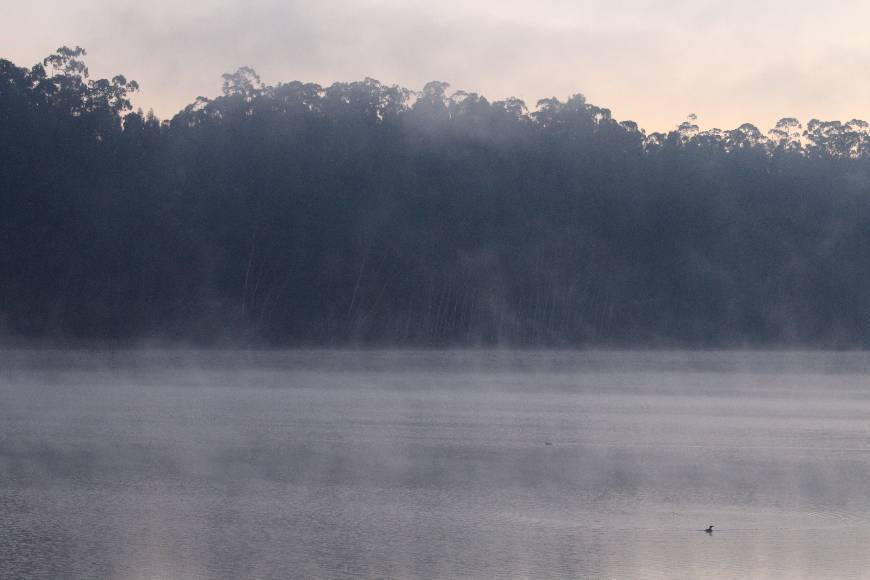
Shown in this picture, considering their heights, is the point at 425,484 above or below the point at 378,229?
below

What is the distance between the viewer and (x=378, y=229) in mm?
65812

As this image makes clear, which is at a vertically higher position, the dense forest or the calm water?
the dense forest

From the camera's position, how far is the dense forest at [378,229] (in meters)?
62.6

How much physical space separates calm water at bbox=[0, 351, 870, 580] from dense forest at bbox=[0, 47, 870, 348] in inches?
1175

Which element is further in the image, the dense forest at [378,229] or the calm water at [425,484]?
the dense forest at [378,229]

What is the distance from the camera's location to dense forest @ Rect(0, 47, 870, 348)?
62.6 metres

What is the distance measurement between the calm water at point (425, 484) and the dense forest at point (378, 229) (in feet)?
97.9

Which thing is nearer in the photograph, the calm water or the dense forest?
the calm water

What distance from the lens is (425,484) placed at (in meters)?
15.7

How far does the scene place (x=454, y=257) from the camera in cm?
6712

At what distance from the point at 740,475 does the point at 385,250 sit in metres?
48.9

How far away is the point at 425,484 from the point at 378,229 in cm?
5039

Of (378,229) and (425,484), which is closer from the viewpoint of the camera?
(425,484)

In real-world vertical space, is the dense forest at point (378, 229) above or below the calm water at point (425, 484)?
above
